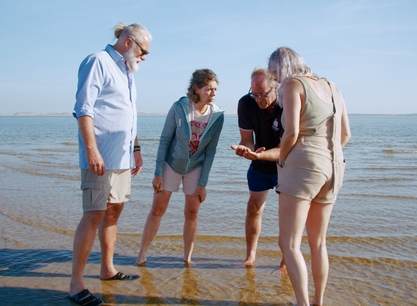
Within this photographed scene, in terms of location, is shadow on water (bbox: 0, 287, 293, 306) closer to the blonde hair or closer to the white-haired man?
the white-haired man

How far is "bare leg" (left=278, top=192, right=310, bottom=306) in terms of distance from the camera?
3117 millimetres

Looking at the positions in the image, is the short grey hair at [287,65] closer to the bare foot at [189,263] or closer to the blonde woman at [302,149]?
the blonde woman at [302,149]

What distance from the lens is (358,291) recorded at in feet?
13.3

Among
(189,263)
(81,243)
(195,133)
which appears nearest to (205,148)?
(195,133)

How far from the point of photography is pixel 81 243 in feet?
11.7

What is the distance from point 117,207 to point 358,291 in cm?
240

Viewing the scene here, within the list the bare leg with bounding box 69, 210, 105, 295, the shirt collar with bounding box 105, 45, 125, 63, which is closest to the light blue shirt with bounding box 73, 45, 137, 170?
the shirt collar with bounding box 105, 45, 125, 63

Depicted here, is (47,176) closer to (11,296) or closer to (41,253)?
(41,253)

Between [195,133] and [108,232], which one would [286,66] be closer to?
[195,133]

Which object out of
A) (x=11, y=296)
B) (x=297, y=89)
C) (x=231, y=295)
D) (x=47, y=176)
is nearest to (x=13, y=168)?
(x=47, y=176)

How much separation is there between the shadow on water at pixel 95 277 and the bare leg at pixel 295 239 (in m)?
0.73

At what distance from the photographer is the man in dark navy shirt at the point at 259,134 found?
13.8ft

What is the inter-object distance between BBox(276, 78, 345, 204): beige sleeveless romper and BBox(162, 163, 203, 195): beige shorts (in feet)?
5.16

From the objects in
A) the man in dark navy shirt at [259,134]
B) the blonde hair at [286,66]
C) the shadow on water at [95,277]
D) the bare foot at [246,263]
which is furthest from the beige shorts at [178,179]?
the blonde hair at [286,66]
